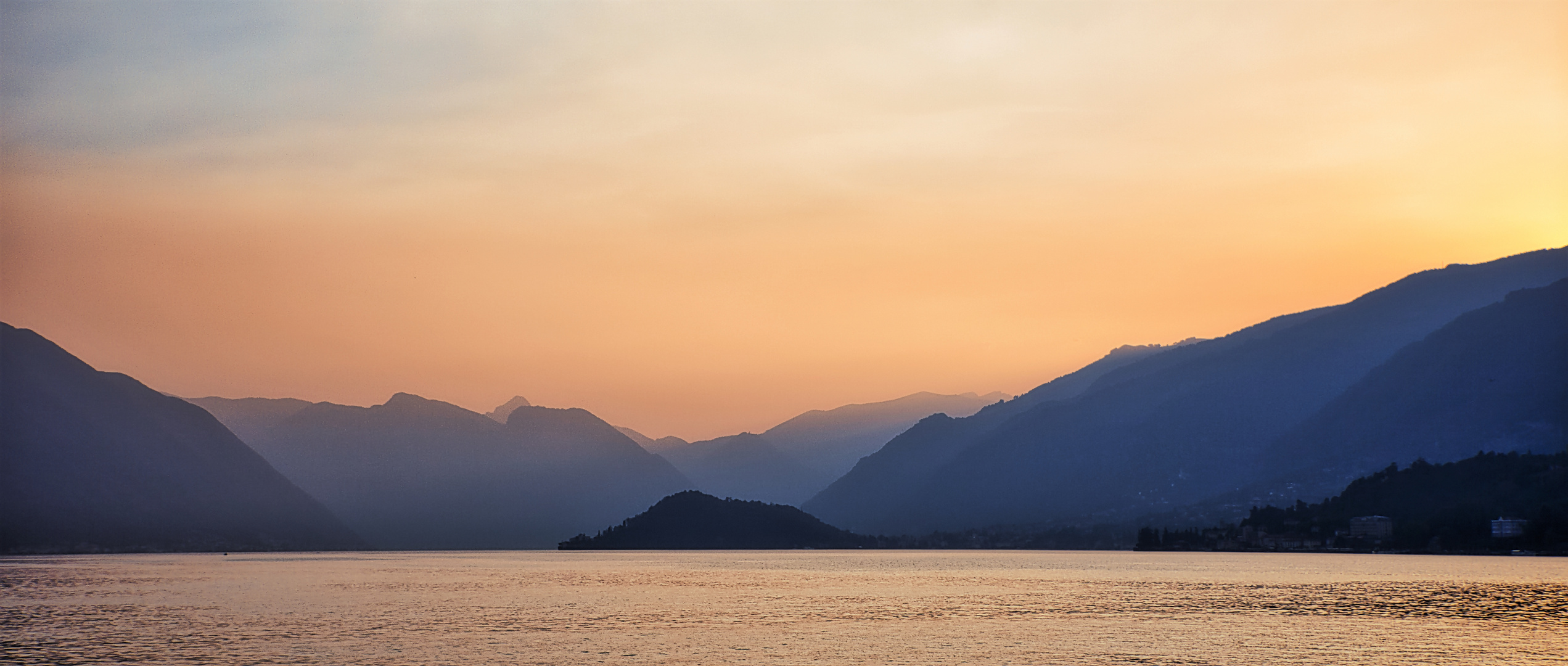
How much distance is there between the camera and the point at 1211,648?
101188 mm

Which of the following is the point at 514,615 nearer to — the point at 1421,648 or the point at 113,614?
the point at 113,614

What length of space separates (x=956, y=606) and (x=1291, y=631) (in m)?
43.4

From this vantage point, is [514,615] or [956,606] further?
[956,606]

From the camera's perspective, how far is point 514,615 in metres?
136

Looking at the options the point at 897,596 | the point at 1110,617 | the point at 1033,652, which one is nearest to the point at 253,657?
the point at 1033,652

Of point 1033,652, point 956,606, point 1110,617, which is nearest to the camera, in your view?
point 1033,652

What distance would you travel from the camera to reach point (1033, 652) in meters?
97.4

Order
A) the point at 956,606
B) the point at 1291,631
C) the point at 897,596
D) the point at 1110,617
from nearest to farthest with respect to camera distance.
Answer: the point at 1291,631 < the point at 1110,617 < the point at 956,606 < the point at 897,596

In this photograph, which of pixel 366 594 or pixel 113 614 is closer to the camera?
pixel 113 614

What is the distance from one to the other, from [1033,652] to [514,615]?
63.3 m

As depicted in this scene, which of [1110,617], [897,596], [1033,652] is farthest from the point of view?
[897,596]

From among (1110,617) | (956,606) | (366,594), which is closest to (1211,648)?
(1110,617)

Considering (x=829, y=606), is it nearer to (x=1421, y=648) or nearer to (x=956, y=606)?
(x=956, y=606)

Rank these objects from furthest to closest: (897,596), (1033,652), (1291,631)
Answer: (897,596) → (1291,631) → (1033,652)
